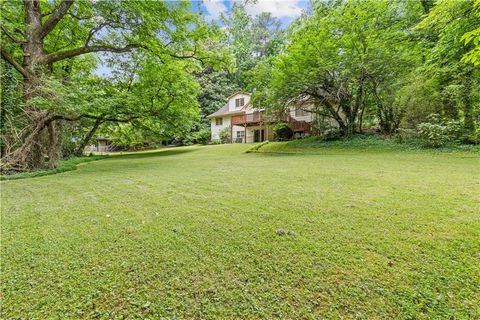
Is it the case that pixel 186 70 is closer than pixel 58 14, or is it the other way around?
pixel 58 14

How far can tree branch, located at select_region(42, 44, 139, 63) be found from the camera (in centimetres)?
943

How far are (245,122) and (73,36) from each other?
14.3 metres

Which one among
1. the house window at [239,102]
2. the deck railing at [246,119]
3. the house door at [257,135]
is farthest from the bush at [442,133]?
the house window at [239,102]

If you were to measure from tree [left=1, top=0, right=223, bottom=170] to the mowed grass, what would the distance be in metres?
6.27

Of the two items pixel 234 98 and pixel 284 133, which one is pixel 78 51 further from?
pixel 234 98

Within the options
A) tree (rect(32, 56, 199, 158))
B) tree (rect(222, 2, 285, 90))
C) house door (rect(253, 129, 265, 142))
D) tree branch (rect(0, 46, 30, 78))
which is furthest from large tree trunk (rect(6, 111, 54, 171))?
tree (rect(222, 2, 285, 90))

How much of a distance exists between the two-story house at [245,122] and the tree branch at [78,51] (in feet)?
38.4

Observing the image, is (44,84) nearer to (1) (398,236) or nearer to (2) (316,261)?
(2) (316,261)

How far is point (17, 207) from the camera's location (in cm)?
409

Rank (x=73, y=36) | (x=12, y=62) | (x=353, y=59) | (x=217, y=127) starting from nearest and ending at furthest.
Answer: (x=12, y=62) < (x=73, y=36) < (x=353, y=59) < (x=217, y=127)

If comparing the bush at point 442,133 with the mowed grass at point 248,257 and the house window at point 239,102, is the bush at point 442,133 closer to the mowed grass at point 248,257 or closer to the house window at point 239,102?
the mowed grass at point 248,257

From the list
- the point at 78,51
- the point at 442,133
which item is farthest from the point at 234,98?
the point at 442,133

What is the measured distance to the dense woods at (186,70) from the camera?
8.81 m

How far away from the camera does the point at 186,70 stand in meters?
14.3
